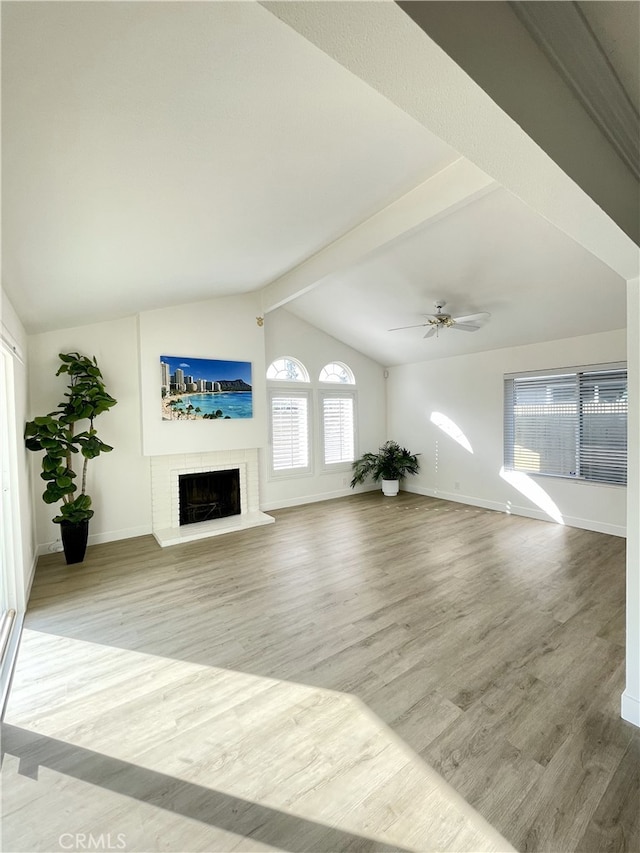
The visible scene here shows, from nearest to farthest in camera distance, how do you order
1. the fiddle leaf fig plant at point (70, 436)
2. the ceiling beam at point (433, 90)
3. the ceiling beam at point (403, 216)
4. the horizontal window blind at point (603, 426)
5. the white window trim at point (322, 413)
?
1. the ceiling beam at point (433, 90)
2. the ceiling beam at point (403, 216)
3. the fiddle leaf fig plant at point (70, 436)
4. the horizontal window blind at point (603, 426)
5. the white window trim at point (322, 413)

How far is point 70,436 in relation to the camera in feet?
12.5

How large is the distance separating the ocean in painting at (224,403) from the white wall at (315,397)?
33.2 inches

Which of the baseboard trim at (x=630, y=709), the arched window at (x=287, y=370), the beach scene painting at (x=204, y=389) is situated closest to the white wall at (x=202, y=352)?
the beach scene painting at (x=204, y=389)

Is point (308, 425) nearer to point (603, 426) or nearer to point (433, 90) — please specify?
point (603, 426)

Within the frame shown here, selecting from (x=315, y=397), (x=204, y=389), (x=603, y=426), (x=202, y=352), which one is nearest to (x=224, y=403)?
(x=204, y=389)

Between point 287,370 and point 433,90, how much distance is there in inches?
215

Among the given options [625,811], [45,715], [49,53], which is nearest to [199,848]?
[45,715]

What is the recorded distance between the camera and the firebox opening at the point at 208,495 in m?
5.05

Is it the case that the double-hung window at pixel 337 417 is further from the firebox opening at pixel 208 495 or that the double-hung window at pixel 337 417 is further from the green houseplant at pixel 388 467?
the firebox opening at pixel 208 495

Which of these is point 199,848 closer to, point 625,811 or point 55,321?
point 625,811

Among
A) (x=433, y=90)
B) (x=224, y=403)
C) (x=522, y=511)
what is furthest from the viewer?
(x=522, y=511)

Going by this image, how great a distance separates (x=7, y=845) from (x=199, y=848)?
73 cm

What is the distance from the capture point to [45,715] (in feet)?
6.27

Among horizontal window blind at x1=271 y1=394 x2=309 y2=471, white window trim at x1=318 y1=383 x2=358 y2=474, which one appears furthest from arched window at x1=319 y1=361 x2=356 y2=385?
horizontal window blind at x1=271 y1=394 x2=309 y2=471
